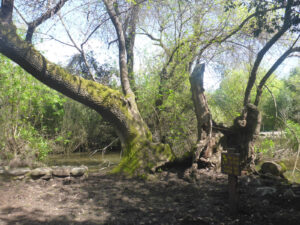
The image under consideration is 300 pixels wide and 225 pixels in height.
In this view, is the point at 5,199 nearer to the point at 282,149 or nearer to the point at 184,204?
the point at 184,204

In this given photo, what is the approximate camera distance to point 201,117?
20.4ft

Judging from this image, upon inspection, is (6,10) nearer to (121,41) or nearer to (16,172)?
(121,41)

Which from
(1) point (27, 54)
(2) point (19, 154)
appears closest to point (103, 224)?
(1) point (27, 54)

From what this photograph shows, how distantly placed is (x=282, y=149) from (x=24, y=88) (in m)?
9.07

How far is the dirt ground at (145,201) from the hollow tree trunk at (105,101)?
53 cm

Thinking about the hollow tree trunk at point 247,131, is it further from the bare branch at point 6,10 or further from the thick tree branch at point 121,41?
the bare branch at point 6,10

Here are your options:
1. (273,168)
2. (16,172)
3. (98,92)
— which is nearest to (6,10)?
(98,92)

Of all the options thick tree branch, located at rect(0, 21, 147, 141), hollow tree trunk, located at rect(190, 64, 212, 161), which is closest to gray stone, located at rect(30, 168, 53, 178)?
thick tree branch, located at rect(0, 21, 147, 141)

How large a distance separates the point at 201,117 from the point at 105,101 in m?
2.41

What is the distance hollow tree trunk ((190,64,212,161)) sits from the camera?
19.7ft

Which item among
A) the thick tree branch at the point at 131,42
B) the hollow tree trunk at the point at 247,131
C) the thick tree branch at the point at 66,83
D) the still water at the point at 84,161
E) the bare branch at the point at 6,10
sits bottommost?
the still water at the point at 84,161

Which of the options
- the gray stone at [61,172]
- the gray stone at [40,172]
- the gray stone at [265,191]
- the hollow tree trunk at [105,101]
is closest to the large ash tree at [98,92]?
the hollow tree trunk at [105,101]

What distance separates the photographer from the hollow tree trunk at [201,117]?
6.00m

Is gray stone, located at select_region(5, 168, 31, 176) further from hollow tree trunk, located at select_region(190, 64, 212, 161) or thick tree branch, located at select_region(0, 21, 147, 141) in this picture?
hollow tree trunk, located at select_region(190, 64, 212, 161)
